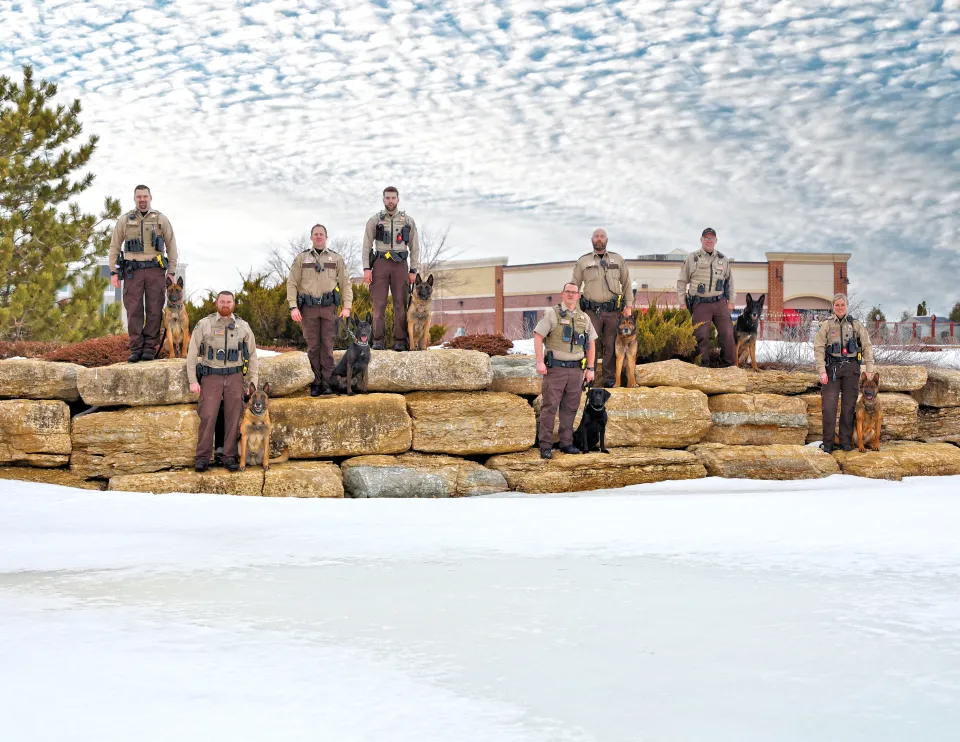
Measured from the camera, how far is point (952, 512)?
9.24m

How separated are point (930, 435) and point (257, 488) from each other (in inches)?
414

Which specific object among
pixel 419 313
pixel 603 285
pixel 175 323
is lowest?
pixel 175 323

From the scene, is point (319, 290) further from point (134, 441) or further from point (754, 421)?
point (754, 421)

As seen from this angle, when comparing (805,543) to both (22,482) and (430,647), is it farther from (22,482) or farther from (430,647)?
(22,482)

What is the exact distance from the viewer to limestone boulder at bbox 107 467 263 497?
1086cm

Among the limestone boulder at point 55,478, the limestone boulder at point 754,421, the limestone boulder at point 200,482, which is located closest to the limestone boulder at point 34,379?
the limestone boulder at point 55,478

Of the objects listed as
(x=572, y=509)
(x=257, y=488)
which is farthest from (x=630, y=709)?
(x=257, y=488)

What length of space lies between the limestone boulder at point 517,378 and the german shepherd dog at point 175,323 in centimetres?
426

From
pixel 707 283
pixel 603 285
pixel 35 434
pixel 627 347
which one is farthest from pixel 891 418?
pixel 35 434

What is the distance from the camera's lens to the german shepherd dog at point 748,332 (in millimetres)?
13133

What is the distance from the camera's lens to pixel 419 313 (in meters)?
A: 12.5

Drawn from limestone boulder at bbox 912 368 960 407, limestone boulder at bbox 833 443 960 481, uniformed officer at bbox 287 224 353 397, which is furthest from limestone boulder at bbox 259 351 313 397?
limestone boulder at bbox 912 368 960 407

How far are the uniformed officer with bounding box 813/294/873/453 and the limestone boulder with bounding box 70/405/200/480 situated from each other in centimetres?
857

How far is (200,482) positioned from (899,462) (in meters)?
9.53
